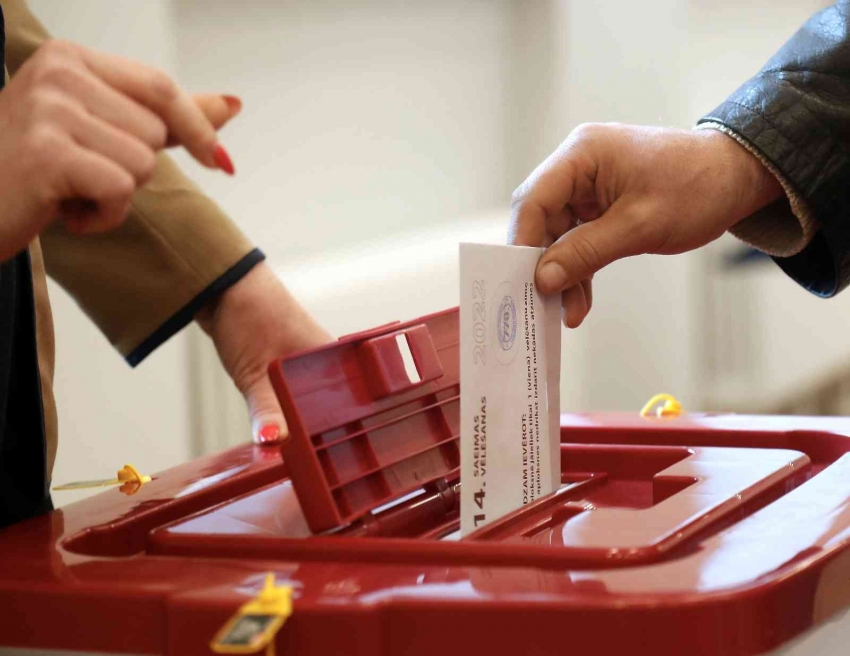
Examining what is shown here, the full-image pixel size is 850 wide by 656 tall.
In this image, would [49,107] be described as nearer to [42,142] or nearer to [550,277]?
[42,142]

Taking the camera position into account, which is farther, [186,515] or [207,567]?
[186,515]

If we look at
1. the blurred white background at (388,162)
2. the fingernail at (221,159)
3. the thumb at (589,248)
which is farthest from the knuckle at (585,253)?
the blurred white background at (388,162)

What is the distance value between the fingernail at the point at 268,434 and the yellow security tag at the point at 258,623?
42 centimetres

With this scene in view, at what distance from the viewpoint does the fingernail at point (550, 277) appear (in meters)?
0.74

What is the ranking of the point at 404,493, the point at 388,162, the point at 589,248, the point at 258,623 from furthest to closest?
1. the point at 388,162
2. the point at 589,248
3. the point at 404,493
4. the point at 258,623

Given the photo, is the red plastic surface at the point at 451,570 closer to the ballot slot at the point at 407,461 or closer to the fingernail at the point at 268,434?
the ballot slot at the point at 407,461

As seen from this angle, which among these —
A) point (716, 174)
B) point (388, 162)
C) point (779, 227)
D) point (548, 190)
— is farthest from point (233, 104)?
point (388, 162)

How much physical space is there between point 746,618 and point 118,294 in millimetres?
671

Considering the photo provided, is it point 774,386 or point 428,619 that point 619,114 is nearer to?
point 774,386

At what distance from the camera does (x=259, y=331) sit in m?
0.98

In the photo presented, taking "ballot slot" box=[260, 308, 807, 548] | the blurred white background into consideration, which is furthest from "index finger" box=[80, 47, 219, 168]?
the blurred white background

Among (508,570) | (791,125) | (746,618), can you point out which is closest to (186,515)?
(508,570)

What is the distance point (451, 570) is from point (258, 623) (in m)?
0.10

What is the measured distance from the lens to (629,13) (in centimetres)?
268
